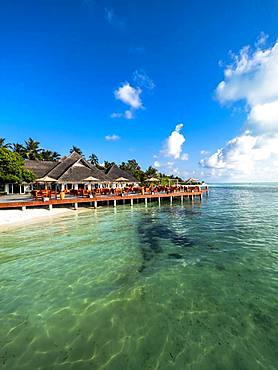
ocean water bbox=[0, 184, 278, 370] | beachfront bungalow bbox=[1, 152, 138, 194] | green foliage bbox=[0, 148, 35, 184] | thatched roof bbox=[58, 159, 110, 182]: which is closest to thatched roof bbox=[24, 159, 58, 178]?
beachfront bungalow bbox=[1, 152, 138, 194]

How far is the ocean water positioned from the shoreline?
5437mm

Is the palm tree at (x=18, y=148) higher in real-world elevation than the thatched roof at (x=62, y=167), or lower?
higher

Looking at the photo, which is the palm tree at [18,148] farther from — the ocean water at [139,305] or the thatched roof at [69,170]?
the ocean water at [139,305]

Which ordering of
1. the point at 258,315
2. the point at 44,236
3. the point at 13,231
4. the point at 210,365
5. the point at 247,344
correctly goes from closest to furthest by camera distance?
the point at 210,365, the point at 247,344, the point at 258,315, the point at 44,236, the point at 13,231

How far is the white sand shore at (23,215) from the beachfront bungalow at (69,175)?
883cm

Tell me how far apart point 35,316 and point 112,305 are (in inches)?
76.5

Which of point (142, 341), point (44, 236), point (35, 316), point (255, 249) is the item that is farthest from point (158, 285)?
point (44, 236)

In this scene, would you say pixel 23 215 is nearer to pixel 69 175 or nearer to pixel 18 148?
pixel 69 175

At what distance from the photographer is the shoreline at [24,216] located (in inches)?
614

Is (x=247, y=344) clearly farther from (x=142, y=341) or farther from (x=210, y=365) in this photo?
(x=142, y=341)

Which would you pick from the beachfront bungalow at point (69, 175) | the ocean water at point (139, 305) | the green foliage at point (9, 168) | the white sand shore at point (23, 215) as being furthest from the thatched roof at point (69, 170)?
the ocean water at point (139, 305)

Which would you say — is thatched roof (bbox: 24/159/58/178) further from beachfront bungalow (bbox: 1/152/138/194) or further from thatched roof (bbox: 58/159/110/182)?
thatched roof (bbox: 58/159/110/182)

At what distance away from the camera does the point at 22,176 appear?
88.1ft

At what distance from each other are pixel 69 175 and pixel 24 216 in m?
13.7
